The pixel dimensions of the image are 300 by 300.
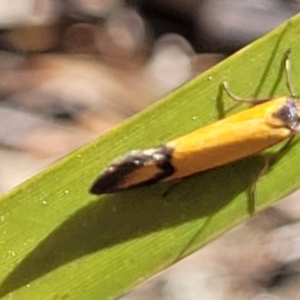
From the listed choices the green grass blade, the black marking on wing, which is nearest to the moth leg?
the green grass blade

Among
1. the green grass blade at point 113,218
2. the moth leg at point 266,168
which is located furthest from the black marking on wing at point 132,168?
the moth leg at point 266,168

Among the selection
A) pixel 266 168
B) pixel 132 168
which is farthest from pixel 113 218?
pixel 266 168

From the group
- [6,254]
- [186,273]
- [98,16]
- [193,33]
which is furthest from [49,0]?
[6,254]

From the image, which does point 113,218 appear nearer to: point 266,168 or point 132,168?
point 132,168

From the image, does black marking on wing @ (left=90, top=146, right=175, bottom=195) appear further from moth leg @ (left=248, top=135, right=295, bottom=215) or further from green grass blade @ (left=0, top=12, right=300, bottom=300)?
moth leg @ (left=248, top=135, right=295, bottom=215)

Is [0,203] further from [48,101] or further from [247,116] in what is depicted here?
[48,101]
